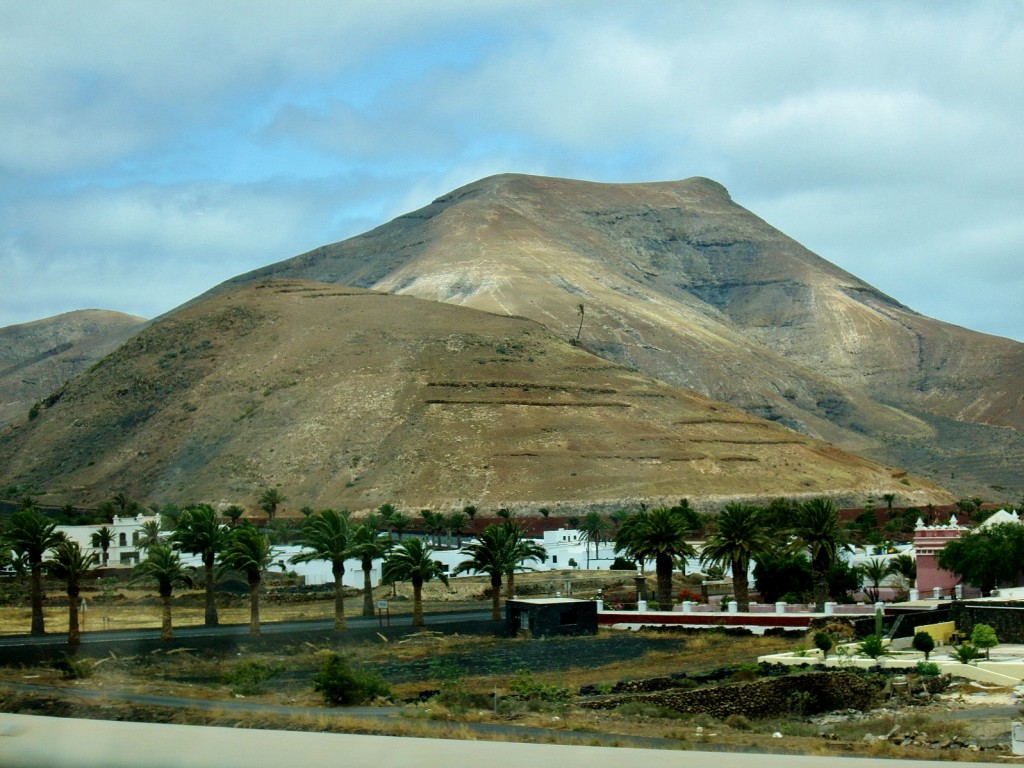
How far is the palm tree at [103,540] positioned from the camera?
83.2m

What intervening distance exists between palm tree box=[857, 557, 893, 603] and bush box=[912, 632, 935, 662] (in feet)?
67.6

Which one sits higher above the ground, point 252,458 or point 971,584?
point 252,458

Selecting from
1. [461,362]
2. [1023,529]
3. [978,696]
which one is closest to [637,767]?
[978,696]

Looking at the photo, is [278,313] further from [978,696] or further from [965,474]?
[978,696]

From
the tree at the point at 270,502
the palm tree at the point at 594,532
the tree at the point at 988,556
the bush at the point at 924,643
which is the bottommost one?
the bush at the point at 924,643

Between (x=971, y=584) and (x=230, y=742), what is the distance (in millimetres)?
55982

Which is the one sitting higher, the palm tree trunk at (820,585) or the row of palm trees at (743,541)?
the row of palm trees at (743,541)

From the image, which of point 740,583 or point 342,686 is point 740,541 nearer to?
point 740,583

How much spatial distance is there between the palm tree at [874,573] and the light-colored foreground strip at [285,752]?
55.9 meters

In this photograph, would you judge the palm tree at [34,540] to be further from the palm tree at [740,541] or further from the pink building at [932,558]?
the pink building at [932,558]

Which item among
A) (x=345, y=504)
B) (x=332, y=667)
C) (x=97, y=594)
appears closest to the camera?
(x=332, y=667)

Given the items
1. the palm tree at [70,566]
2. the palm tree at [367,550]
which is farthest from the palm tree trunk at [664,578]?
the palm tree at [70,566]

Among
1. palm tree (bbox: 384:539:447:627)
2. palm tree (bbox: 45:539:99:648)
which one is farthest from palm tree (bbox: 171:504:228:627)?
palm tree (bbox: 384:539:447:627)

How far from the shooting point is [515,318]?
6481 inches
